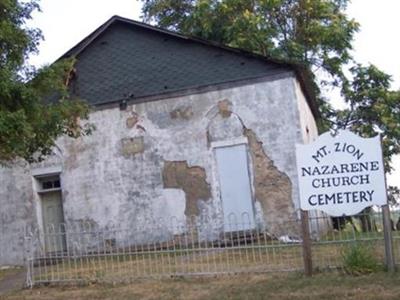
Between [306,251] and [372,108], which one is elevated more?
[372,108]

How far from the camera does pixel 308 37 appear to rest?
79.7ft

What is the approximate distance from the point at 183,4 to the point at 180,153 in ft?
32.9

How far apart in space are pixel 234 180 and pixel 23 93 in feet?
25.6

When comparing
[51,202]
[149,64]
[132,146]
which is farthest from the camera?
[51,202]

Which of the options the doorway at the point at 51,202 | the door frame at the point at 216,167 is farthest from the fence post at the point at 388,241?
the doorway at the point at 51,202

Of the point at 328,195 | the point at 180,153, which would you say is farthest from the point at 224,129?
the point at 328,195

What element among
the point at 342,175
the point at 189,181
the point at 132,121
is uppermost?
the point at 132,121

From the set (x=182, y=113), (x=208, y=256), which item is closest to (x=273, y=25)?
(x=182, y=113)

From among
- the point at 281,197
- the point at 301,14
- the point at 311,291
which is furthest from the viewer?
the point at 301,14

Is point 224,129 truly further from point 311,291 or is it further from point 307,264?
point 311,291

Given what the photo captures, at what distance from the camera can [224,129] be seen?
17.0 metres

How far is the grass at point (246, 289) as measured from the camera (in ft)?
25.7

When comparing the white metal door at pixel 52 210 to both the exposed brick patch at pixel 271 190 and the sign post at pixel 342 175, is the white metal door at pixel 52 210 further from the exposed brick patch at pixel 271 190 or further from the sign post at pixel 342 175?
the sign post at pixel 342 175

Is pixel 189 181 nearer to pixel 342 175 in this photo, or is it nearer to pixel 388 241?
pixel 342 175
